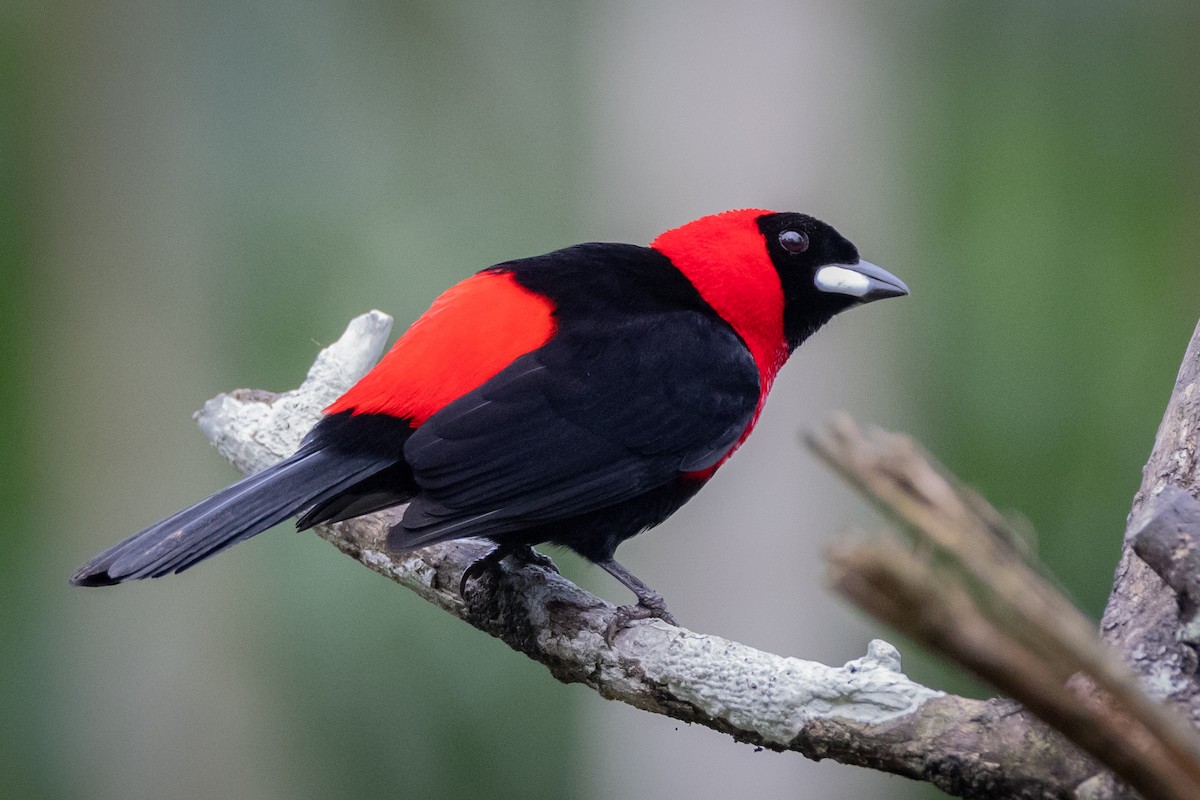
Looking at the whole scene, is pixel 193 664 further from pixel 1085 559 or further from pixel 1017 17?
pixel 1017 17

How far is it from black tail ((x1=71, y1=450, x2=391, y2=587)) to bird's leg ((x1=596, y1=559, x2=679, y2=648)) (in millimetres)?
580

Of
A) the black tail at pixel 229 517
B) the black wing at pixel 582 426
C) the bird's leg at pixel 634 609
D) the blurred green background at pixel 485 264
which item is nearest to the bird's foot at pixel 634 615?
the bird's leg at pixel 634 609

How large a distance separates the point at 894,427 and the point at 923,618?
528 cm

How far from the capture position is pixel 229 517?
2.47 m

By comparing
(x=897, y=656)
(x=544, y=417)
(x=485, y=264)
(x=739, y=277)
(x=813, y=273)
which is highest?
(x=485, y=264)

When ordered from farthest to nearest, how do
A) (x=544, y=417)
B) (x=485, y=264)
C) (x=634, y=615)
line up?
(x=485, y=264) < (x=544, y=417) < (x=634, y=615)

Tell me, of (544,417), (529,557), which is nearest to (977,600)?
(544,417)

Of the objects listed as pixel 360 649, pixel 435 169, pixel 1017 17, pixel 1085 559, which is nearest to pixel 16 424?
pixel 360 649

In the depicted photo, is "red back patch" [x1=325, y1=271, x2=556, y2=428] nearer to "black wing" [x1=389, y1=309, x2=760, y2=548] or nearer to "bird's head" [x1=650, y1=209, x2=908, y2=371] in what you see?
"black wing" [x1=389, y1=309, x2=760, y2=548]

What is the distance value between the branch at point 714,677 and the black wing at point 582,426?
224mm

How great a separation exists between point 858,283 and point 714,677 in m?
1.42

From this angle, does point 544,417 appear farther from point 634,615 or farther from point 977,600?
point 977,600

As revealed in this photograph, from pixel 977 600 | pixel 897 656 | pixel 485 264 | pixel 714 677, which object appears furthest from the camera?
pixel 485 264

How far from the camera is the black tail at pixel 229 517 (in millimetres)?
2342
